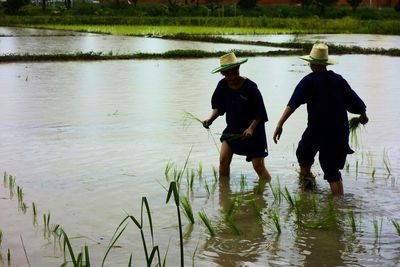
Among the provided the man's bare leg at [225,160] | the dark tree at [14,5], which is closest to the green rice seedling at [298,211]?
the man's bare leg at [225,160]

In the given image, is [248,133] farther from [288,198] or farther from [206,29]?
[206,29]

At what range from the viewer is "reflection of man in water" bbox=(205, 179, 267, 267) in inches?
142

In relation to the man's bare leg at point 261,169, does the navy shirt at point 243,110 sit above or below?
above

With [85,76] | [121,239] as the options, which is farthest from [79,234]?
[85,76]

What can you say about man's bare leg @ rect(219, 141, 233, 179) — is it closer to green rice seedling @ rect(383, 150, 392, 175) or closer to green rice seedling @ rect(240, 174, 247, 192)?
green rice seedling @ rect(240, 174, 247, 192)

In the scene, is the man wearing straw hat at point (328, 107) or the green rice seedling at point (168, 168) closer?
the man wearing straw hat at point (328, 107)

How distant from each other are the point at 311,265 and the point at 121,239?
3.34 feet

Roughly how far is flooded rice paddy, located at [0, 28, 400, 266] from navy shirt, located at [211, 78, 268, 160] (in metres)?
0.24

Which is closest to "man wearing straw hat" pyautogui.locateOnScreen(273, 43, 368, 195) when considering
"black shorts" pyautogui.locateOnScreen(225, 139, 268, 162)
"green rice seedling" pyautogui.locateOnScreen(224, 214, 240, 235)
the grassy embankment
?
"black shorts" pyautogui.locateOnScreen(225, 139, 268, 162)

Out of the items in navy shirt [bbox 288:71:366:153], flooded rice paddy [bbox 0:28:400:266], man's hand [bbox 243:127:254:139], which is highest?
navy shirt [bbox 288:71:366:153]

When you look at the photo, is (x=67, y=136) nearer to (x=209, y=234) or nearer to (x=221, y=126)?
(x=221, y=126)

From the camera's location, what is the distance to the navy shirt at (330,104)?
4.48 meters

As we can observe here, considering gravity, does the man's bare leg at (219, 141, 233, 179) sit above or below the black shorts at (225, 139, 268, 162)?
below

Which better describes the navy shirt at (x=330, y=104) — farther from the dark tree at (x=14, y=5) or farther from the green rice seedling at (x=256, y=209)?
the dark tree at (x=14, y=5)
